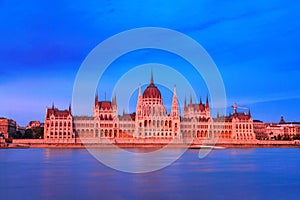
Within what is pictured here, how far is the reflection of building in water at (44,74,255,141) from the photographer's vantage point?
10825cm

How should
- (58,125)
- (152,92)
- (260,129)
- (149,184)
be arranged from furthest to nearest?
(260,129) < (152,92) < (58,125) < (149,184)

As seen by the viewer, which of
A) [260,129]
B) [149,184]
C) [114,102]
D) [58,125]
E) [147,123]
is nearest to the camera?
[149,184]

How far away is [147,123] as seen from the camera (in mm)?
112688

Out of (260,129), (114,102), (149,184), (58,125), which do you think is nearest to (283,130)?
(260,129)

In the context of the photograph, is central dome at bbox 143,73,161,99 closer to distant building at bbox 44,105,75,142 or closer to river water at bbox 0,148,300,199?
distant building at bbox 44,105,75,142

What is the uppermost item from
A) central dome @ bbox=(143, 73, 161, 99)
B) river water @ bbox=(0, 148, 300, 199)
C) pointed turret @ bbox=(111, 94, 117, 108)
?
central dome @ bbox=(143, 73, 161, 99)

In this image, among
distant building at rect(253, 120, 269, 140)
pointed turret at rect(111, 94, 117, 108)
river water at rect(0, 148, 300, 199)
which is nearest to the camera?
river water at rect(0, 148, 300, 199)

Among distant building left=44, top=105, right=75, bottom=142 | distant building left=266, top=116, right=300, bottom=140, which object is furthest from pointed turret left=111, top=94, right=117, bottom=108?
distant building left=266, top=116, right=300, bottom=140

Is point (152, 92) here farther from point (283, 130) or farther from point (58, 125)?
point (283, 130)

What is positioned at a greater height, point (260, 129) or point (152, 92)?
point (152, 92)

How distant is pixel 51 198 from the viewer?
23.0m

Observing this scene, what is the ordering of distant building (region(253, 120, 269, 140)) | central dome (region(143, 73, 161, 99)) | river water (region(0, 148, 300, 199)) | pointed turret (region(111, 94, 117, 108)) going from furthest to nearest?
distant building (region(253, 120, 269, 140)) < central dome (region(143, 73, 161, 99)) < pointed turret (region(111, 94, 117, 108)) < river water (region(0, 148, 300, 199))

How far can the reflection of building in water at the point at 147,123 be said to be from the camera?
108250mm

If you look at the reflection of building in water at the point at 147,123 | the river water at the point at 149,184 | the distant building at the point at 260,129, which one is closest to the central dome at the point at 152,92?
the reflection of building in water at the point at 147,123
